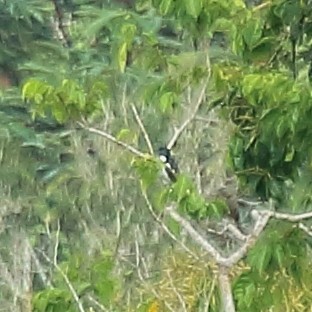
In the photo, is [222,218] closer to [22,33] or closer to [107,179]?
[107,179]

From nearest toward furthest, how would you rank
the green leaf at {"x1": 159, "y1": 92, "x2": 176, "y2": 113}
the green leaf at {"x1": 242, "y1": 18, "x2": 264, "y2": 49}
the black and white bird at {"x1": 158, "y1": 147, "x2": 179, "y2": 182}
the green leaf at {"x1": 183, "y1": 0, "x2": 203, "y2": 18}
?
1. the green leaf at {"x1": 183, "y1": 0, "x2": 203, "y2": 18}
2. the green leaf at {"x1": 242, "y1": 18, "x2": 264, "y2": 49}
3. the green leaf at {"x1": 159, "y1": 92, "x2": 176, "y2": 113}
4. the black and white bird at {"x1": 158, "y1": 147, "x2": 179, "y2": 182}

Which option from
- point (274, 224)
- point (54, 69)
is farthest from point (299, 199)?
point (54, 69)

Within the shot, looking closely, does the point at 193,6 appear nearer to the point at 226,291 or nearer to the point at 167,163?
the point at 167,163

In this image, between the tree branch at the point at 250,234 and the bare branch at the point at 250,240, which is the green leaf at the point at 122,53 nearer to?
the tree branch at the point at 250,234

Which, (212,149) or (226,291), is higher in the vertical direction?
(226,291)

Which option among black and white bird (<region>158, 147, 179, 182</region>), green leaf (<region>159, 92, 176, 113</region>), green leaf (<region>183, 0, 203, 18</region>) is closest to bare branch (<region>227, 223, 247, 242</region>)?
black and white bird (<region>158, 147, 179, 182</region>)

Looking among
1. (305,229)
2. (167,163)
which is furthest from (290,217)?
(167,163)

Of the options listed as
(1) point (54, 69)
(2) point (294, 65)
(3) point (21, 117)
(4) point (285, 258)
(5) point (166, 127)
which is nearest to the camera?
(4) point (285, 258)

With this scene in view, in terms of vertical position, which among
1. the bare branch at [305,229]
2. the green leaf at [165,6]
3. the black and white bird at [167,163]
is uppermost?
the green leaf at [165,6]

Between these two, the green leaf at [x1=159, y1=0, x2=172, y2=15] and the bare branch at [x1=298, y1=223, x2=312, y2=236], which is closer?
the green leaf at [x1=159, y1=0, x2=172, y2=15]

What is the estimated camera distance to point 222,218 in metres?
3.44

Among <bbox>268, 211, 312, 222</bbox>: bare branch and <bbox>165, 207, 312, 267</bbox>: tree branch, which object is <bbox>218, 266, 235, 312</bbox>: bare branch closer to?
<bbox>165, 207, 312, 267</bbox>: tree branch

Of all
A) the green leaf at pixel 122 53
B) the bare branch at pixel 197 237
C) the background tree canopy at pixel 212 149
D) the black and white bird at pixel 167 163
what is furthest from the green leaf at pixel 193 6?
the bare branch at pixel 197 237

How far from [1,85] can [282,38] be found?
15.5 feet
